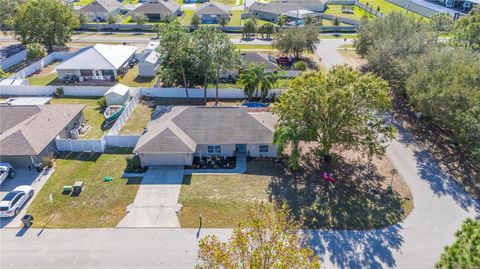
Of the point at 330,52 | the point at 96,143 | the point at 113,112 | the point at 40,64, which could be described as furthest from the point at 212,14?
the point at 96,143

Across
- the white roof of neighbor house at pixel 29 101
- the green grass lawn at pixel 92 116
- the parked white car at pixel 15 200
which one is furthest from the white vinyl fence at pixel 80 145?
the white roof of neighbor house at pixel 29 101

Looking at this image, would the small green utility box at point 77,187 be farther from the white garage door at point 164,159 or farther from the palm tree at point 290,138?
the palm tree at point 290,138

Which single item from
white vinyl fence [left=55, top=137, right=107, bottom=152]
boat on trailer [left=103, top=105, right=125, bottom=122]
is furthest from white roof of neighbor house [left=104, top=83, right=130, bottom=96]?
white vinyl fence [left=55, top=137, right=107, bottom=152]

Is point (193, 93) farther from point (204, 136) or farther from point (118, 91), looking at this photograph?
point (204, 136)

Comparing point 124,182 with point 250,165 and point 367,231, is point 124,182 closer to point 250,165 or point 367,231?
point 250,165

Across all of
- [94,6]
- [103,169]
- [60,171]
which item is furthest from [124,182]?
[94,6]

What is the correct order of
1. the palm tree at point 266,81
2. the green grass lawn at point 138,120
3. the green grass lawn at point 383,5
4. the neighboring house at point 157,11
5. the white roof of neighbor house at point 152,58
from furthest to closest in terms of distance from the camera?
the green grass lawn at point 383,5
the neighboring house at point 157,11
the white roof of neighbor house at point 152,58
the palm tree at point 266,81
the green grass lawn at point 138,120
